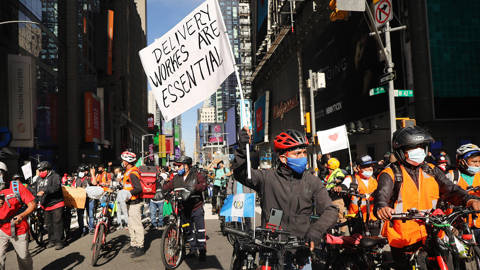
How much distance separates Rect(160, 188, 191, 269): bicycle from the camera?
277 inches

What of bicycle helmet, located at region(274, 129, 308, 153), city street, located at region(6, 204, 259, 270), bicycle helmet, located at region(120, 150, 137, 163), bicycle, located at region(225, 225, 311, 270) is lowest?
city street, located at region(6, 204, 259, 270)

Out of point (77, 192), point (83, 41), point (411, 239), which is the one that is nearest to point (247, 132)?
point (411, 239)

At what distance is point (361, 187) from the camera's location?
7570mm

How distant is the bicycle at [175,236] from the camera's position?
7039 millimetres

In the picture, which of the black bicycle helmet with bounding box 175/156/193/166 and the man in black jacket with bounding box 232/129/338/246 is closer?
the man in black jacket with bounding box 232/129/338/246

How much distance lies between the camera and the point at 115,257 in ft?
27.4

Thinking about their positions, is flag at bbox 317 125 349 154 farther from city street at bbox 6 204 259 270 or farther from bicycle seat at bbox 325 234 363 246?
bicycle seat at bbox 325 234 363 246

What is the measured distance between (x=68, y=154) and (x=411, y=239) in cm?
4527

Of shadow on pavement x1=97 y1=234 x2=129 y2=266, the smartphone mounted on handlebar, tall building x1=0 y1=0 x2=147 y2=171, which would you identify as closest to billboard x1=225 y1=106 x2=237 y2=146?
tall building x1=0 y1=0 x2=147 y2=171

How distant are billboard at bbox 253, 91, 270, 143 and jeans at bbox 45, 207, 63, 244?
157ft

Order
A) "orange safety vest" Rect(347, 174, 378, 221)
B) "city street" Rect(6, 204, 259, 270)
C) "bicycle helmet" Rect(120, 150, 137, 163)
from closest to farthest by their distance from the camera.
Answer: "orange safety vest" Rect(347, 174, 378, 221) → "city street" Rect(6, 204, 259, 270) → "bicycle helmet" Rect(120, 150, 137, 163)

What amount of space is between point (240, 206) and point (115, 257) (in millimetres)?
5245

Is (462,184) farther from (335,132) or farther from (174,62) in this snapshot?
(335,132)

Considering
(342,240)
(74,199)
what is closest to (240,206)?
(342,240)
